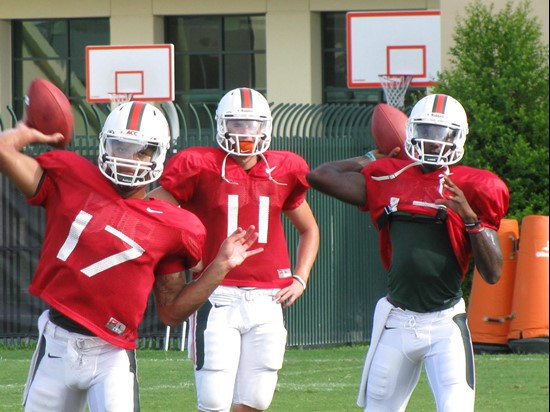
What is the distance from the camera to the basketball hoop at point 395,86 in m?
15.2

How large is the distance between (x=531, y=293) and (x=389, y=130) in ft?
19.1

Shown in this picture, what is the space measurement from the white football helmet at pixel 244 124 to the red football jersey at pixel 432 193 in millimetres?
723

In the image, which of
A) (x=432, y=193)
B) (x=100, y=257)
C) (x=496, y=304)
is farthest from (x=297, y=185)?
(x=496, y=304)

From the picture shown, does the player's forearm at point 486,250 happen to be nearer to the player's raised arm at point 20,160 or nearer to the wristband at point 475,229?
the wristband at point 475,229

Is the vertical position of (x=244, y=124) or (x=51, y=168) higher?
(x=244, y=124)

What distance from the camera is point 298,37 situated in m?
20.6

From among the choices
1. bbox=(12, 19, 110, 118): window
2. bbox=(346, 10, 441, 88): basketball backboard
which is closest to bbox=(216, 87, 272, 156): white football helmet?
bbox=(346, 10, 441, 88): basketball backboard

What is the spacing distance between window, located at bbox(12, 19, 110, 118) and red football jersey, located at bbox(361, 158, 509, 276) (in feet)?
52.6

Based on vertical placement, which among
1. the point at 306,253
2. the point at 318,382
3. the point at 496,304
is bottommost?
the point at 318,382

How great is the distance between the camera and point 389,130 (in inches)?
252

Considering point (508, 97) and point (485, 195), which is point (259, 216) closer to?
point (485, 195)

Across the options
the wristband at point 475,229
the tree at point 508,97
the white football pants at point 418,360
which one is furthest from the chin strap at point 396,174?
the tree at point 508,97

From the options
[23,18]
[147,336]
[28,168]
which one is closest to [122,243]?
Result: [28,168]

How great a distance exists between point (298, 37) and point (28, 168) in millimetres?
15981
